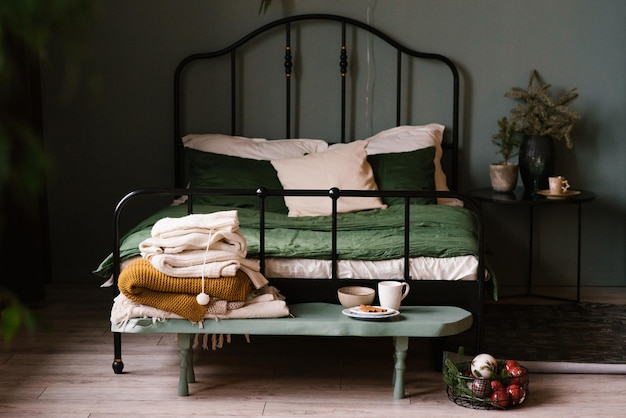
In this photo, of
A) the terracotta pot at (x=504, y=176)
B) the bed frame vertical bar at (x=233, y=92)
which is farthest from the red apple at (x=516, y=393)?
the bed frame vertical bar at (x=233, y=92)

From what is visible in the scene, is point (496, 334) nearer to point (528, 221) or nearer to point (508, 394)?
point (508, 394)

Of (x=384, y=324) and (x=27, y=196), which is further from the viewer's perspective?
(x=384, y=324)

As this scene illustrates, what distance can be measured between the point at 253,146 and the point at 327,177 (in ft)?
1.68

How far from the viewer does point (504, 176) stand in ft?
13.3

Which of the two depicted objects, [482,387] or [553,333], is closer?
[482,387]

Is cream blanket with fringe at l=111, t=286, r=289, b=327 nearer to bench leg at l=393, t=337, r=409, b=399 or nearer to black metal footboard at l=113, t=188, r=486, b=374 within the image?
black metal footboard at l=113, t=188, r=486, b=374

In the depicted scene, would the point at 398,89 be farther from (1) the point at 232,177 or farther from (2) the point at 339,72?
(1) the point at 232,177

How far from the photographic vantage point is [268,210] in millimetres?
3875

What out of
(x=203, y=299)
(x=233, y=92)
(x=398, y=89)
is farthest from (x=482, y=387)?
(x=233, y=92)

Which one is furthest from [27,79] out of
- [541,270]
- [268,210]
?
[541,270]

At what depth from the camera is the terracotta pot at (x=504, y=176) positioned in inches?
159

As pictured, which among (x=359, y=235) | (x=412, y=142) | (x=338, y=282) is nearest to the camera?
(x=338, y=282)

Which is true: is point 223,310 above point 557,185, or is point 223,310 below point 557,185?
below

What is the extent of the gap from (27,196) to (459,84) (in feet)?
12.5
